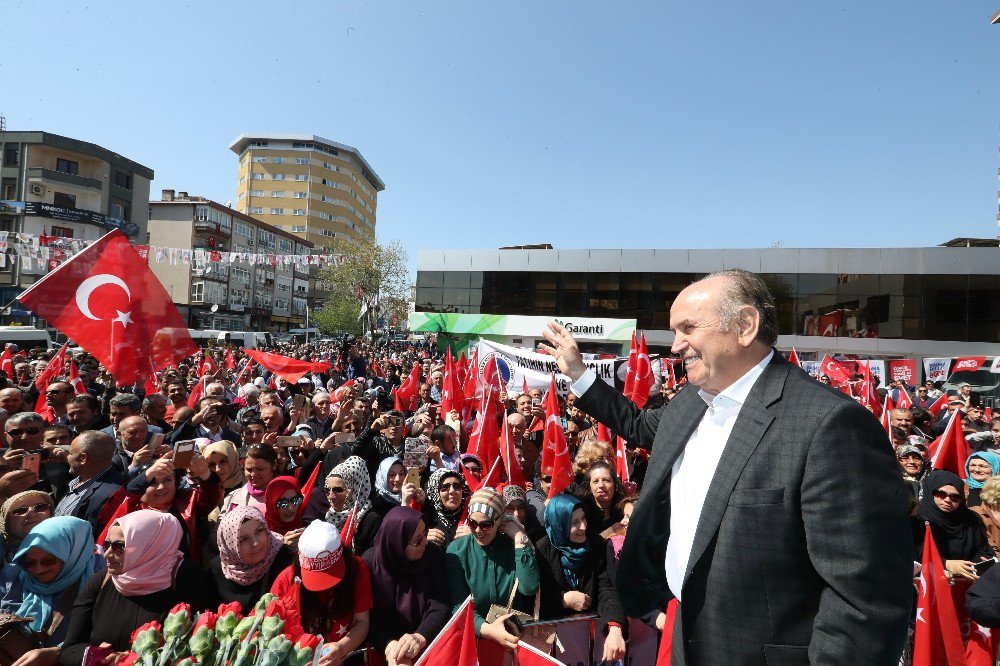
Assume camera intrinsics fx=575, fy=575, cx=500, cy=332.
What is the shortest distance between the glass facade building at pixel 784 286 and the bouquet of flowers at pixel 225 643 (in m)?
29.9

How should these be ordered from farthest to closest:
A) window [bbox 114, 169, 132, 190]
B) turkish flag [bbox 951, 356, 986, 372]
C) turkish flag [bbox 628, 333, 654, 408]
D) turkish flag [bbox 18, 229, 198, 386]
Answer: window [bbox 114, 169, 132, 190]
turkish flag [bbox 951, 356, 986, 372]
turkish flag [bbox 628, 333, 654, 408]
turkish flag [bbox 18, 229, 198, 386]

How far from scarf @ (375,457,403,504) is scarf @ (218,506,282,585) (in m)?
1.49

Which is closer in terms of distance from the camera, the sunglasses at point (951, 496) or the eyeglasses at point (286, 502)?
the eyeglasses at point (286, 502)

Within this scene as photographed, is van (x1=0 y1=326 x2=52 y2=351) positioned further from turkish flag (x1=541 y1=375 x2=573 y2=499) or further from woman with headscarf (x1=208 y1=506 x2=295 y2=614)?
woman with headscarf (x1=208 y1=506 x2=295 y2=614)

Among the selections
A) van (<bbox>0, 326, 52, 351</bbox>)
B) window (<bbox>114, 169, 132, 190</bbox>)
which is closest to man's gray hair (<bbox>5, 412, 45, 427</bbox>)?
van (<bbox>0, 326, 52, 351</bbox>)

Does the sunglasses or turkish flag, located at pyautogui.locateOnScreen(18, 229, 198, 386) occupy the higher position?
turkish flag, located at pyautogui.locateOnScreen(18, 229, 198, 386)

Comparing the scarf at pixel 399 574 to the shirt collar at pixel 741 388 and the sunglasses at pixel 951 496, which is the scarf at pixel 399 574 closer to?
the shirt collar at pixel 741 388

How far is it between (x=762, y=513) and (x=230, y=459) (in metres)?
4.49

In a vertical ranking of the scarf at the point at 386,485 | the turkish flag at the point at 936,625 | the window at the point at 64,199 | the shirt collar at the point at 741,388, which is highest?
the window at the point at 64,199

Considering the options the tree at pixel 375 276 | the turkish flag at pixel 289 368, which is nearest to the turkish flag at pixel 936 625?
the turkish flag at pixel 289 368

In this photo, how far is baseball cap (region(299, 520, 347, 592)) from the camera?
10.1ft

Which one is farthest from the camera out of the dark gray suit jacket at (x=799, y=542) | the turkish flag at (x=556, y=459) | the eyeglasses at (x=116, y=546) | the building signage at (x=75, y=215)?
the building signage at (x=75, y=215)

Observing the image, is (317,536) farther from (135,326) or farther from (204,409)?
(135,326)

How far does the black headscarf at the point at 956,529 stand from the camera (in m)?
4.33
